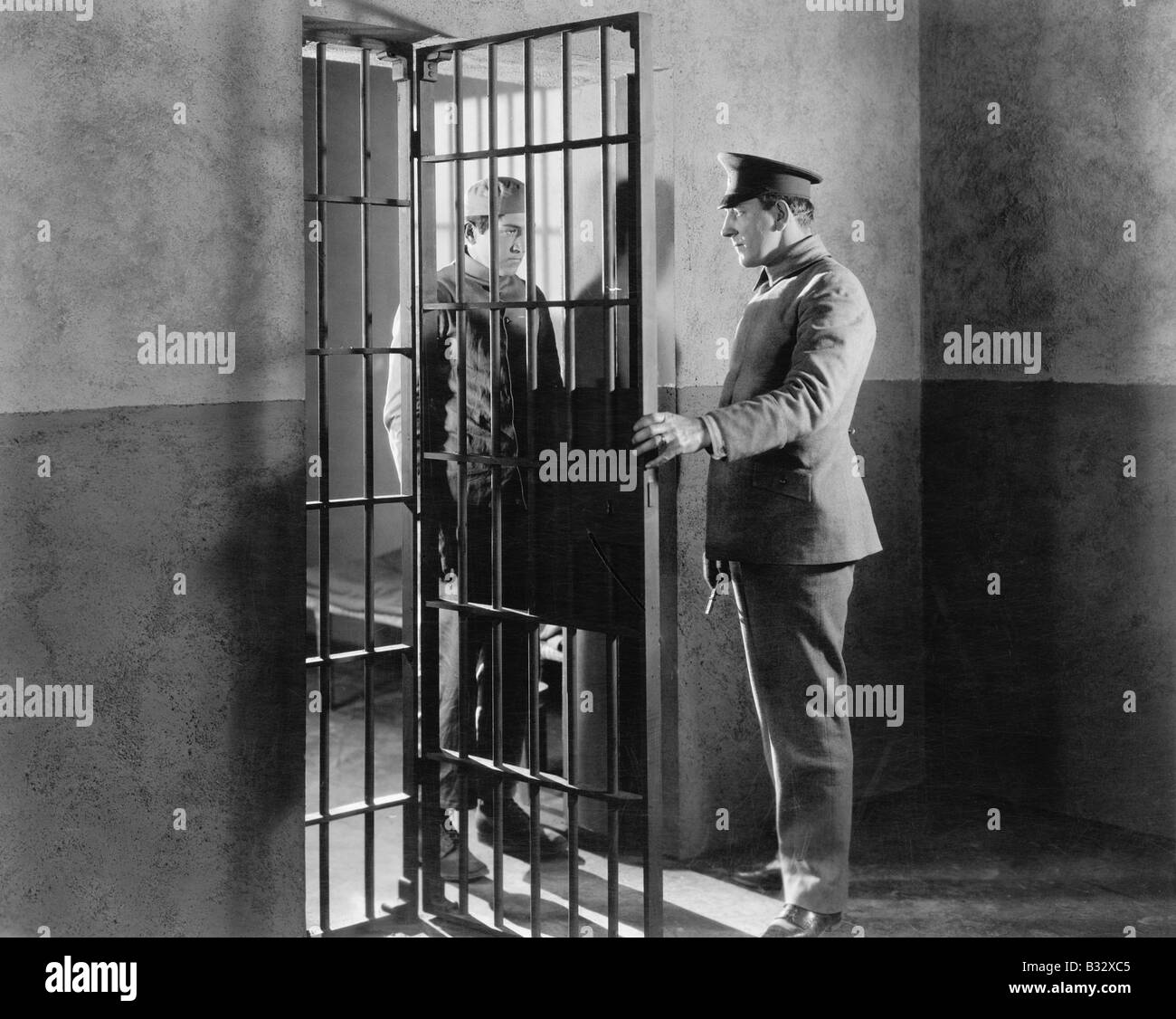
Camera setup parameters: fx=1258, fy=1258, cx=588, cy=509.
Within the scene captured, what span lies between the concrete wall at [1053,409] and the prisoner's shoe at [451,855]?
1.38 metres

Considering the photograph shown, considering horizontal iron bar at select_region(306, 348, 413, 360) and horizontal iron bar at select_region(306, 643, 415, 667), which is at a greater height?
horizontal iron bar at select_region(306, 348, 413, 360)

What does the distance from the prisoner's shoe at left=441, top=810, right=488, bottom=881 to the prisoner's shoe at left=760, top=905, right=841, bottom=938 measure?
783 millimetres

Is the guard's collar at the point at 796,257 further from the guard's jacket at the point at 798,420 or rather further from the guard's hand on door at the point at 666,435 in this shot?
the guard's hand on door at the point at 666,435

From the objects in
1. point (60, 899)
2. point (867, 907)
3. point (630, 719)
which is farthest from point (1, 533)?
point (867, 907)

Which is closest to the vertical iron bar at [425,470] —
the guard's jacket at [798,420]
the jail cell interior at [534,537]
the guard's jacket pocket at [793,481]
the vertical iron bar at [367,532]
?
the jail cell interior at [534,537]

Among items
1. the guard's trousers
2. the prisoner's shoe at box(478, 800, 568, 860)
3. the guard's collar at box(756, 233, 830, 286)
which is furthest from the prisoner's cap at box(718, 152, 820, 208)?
the prisoner's shoe at box(478, 800, 568, 860)

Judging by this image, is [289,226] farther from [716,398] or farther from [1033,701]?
[1033,701]

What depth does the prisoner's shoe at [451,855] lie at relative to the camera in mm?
3354

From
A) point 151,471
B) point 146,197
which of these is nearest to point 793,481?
point 151,471

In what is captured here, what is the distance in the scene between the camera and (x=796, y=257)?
9.69 ft

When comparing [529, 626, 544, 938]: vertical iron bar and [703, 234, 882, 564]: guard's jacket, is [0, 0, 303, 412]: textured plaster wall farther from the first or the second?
[703, 234, 882, 564]: guard's jacket

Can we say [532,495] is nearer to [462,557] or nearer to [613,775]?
[462,557]

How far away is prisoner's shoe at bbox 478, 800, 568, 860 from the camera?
3.36 meters

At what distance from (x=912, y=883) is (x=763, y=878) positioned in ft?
1.29
